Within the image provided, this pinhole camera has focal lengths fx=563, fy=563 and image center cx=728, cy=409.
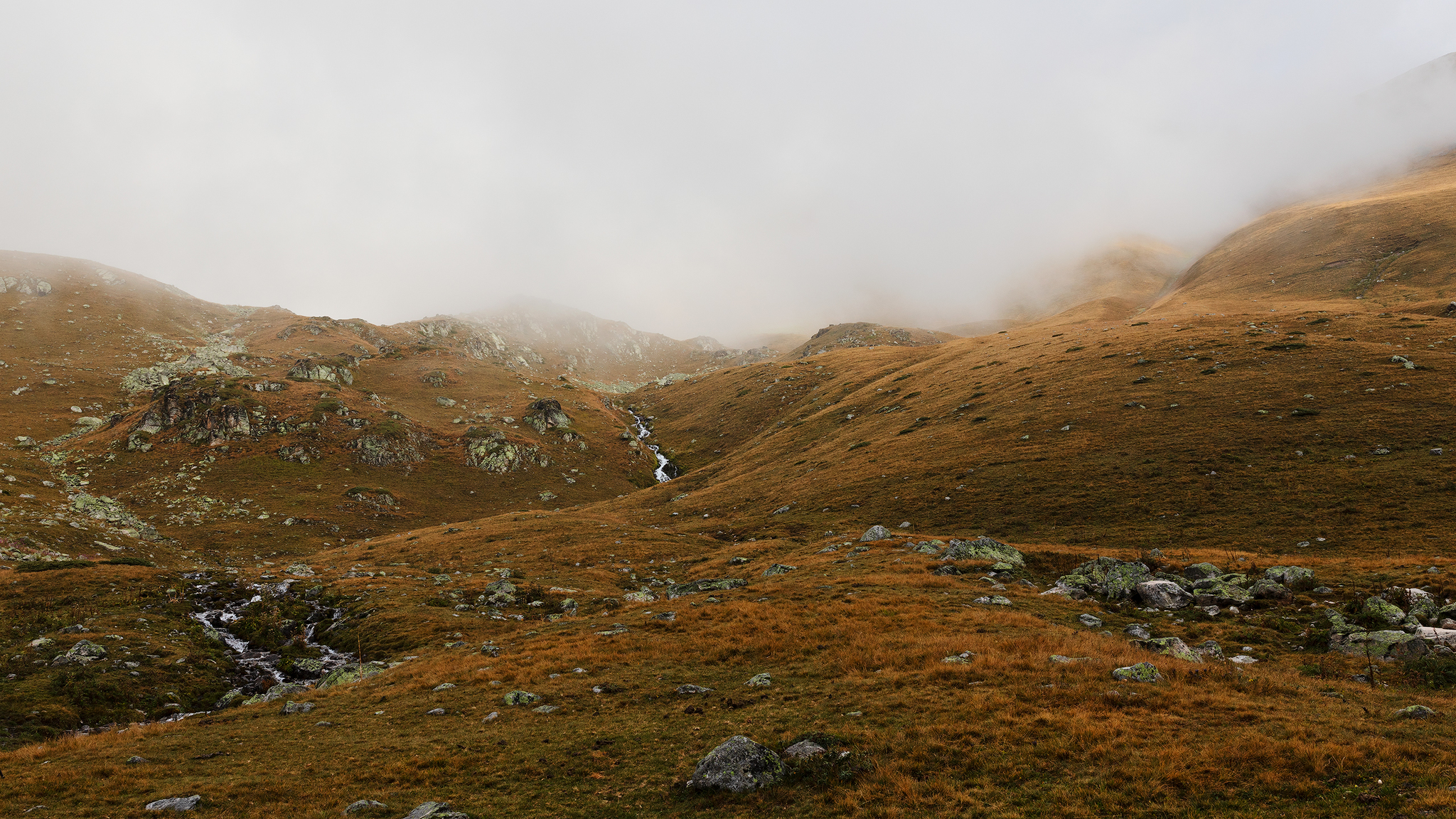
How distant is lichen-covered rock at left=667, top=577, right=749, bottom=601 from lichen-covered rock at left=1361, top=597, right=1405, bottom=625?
27008mm

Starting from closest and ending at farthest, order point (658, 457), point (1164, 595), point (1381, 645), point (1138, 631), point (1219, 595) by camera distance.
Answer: point (1381, 645)
point (1138, 631)
point (1219, 595)
point (1164, 595)
point (658, 457)

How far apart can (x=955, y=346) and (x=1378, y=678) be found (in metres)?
119

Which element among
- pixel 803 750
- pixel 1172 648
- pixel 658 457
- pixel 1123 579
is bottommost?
pixel 658 457

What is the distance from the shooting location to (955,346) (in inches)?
5022

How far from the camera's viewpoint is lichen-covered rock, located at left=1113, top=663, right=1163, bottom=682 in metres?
15.8

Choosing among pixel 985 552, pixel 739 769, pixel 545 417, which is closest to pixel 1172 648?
pixel 985 552

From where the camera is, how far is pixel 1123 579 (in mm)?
26703

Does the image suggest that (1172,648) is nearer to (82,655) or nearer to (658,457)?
(82,655)

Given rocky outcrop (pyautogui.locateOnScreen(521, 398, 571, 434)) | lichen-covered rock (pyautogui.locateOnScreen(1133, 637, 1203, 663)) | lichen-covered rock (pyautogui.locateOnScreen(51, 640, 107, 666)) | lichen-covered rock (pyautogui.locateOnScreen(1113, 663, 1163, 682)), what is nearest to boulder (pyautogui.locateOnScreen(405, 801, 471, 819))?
lichen-covered rock (pyautogui.locateOnScreen(1113, 663, 1163, 682))

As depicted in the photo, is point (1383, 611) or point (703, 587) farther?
point (703, 587)

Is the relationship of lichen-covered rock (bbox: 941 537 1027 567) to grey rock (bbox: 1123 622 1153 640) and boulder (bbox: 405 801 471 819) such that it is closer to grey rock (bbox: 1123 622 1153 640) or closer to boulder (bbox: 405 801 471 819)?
grey rock (bbox: 1123 622 1153 640)

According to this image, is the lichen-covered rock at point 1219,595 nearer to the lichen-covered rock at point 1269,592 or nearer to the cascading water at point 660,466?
the lichen-covered rock at point 1269,592

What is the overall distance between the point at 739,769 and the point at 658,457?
373 feet

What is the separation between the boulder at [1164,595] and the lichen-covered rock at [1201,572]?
174 centimetres
